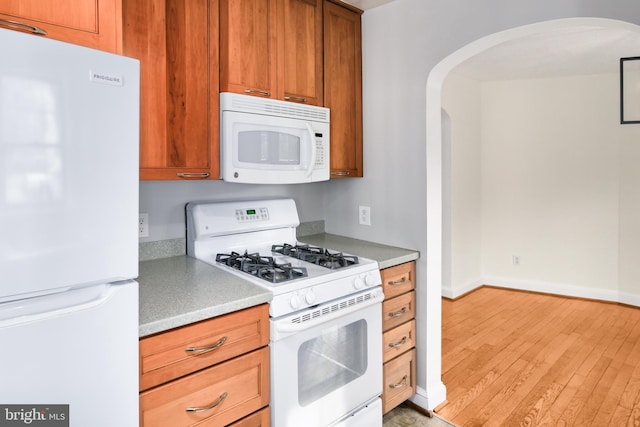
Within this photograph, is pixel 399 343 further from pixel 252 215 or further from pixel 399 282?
pixel 252 215

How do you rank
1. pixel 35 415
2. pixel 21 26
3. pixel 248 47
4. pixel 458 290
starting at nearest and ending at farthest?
1. pixel 35 415
2. pixel 21 26
3. pixel 248 47
4. pixel 458 290

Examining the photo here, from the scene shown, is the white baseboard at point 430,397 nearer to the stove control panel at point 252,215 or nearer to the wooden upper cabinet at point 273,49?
the stove control panel at point 252,215

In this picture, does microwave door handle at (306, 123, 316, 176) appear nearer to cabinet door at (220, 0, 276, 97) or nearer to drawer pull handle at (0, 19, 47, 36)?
cabinet door at (220, 0, 276, 97)

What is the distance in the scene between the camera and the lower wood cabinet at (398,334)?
226 centimetres

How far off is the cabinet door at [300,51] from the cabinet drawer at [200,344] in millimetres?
1198

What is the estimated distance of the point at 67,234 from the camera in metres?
1.08

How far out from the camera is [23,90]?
1.00 meters

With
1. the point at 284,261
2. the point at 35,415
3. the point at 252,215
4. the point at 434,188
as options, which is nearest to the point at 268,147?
the point at 252,215

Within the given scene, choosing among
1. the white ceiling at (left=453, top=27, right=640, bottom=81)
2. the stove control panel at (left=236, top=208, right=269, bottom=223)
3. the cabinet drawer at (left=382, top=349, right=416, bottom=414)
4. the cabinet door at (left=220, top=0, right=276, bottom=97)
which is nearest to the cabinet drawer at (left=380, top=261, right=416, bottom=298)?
the cabinet drawer at (left=382, top=349, right=416, bottom=414)

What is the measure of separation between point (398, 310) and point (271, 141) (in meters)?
1.15

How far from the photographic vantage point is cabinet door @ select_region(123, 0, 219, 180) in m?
1.75

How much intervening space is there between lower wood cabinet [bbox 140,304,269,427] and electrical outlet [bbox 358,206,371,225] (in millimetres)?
1198

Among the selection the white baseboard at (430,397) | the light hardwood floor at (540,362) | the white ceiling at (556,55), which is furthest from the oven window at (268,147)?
the white ceiling at (556,55)

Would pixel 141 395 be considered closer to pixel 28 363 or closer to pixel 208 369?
pixel 208 369
